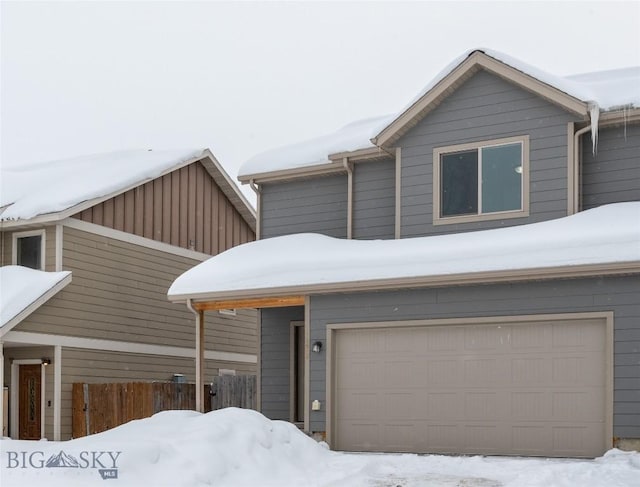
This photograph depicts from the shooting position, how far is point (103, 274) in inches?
750

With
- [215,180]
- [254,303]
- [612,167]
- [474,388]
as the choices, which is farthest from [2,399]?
[612,167]

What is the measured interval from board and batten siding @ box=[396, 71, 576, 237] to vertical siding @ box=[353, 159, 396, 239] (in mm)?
868

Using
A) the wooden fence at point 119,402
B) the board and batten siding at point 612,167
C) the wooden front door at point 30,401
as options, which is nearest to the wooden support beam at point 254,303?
the wooden fence at point 119,402

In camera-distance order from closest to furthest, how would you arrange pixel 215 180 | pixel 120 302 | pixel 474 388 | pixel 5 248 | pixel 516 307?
pixel 516 307 < pixel 474 388 < pixel 5 248 < pixel 120 302 < pixel 215 180

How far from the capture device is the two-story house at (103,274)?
58.0 feet

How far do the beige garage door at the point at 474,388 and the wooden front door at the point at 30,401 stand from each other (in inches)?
278

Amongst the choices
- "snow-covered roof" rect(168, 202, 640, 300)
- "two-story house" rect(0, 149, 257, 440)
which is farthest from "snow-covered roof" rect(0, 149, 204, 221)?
"snow-covered roof" rect(168, 202, 640, 300)

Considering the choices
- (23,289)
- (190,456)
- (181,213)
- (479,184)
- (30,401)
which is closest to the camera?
(190,456)

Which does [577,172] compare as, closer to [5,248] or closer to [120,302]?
[120,302]

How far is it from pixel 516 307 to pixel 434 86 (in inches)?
173

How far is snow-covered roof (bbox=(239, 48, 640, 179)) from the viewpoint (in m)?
14.3

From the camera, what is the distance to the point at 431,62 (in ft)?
254

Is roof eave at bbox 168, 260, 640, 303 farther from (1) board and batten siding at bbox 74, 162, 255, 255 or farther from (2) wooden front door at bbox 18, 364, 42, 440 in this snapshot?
(1) board and batten siding at bbox 74, 162, 255, 255

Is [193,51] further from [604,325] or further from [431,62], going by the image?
[604,325]
